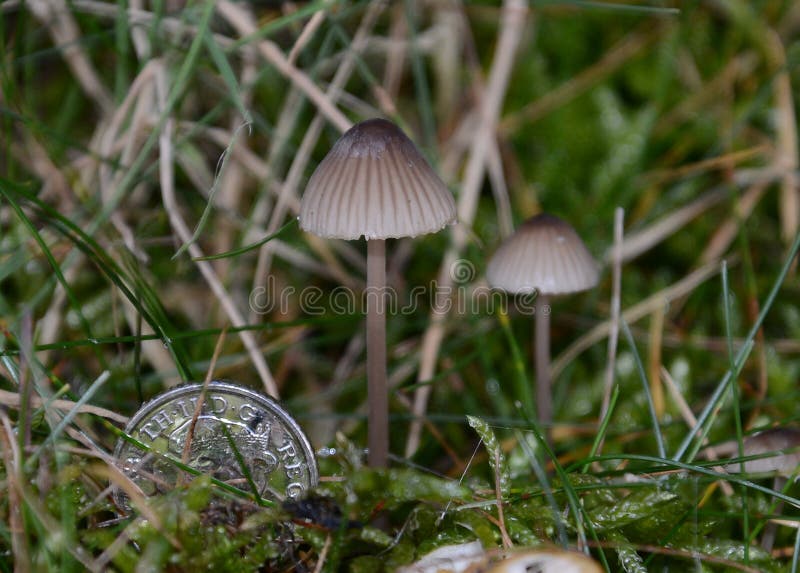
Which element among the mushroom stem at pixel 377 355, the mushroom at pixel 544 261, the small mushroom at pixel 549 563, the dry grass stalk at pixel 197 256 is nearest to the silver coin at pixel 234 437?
the mushroom stem at pixel 377 355

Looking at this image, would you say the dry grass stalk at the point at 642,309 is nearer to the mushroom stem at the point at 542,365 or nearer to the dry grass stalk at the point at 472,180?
the mushroom stem at the point at 542,365

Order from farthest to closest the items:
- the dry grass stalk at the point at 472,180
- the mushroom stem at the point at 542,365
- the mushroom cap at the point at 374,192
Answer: the dry grass stalk at the point at 472,180 < the mushroom stem at the point at 542,365 < the mushroom cap at the point at 374,192

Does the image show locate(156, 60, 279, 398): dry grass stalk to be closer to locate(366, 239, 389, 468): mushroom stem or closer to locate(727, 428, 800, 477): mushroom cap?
locate(366, 239, 389, 468): mushroom stem

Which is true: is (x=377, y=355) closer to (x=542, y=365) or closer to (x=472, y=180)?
(x=542, y=365)

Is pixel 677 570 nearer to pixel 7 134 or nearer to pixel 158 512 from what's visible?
pixel 158 512

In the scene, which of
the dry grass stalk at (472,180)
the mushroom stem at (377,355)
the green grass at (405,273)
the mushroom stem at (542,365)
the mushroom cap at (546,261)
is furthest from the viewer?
the dry grass stalk at (472,180)

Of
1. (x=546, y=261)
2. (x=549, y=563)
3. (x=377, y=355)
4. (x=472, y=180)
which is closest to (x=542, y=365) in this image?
(x=546, y=261)

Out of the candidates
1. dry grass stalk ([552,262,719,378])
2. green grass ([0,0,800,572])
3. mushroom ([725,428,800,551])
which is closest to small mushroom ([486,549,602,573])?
green grass ([0,0,800,572])
